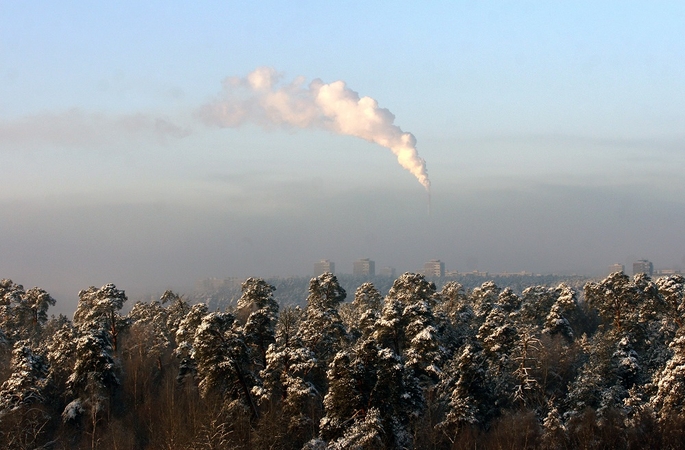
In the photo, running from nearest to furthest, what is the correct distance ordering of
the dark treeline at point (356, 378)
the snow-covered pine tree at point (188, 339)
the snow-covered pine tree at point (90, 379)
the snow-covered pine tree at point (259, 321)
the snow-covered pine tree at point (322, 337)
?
the dark treeline at point (356, 378) < the snow-covered pine tree at point (322, 337) < the snow-covered pine tree at point (90, 379) < the snow-covered pine tree at point (259, 321) < the snow-covered pine tree at point (188, 339)

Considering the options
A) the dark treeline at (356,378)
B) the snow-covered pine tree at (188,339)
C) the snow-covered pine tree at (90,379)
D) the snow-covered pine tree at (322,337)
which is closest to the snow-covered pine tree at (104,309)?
the dark treeline at (356,378)

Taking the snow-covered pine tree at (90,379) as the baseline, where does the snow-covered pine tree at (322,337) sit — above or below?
above

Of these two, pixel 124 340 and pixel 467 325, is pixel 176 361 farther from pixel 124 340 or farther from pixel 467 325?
pixel 467 325

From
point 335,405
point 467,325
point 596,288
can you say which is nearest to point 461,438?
point 335,405

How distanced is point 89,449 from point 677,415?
3701cm

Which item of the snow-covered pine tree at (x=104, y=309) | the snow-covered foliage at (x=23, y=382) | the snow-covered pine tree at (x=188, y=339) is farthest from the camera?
the snow-covered pine tree at (x=104, y=309)

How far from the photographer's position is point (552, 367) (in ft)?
172

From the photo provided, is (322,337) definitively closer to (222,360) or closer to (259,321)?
(259,321)

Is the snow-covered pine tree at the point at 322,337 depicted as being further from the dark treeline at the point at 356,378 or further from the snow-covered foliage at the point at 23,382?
the snow-covered foliage at the point at 23,382

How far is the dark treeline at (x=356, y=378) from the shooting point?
39.8m

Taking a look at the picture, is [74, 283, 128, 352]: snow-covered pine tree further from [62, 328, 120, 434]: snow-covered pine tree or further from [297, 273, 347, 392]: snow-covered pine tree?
[297, 273, 347, 392]: snow-covered pine tree

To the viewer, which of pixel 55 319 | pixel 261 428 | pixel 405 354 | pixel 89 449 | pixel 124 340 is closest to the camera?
pixel 261 428

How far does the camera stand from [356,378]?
40.4 metres

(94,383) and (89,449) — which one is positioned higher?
(94,383)
